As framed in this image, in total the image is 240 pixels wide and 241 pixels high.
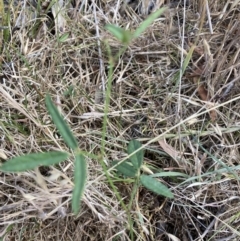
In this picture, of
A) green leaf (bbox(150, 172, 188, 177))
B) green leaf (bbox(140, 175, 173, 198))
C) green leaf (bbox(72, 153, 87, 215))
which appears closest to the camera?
green leaf (bbox(72, 153, 87, 215))

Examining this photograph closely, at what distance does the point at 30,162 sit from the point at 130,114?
0.51m

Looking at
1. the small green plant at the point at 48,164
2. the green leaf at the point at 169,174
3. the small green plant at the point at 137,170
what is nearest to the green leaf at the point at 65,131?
the small green plant at the point at 48,164

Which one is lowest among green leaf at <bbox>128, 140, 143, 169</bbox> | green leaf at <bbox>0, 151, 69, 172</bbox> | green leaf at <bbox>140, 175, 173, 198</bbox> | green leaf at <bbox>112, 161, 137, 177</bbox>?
green leaf at <bbox>140, 175, 173, 198</bbox>

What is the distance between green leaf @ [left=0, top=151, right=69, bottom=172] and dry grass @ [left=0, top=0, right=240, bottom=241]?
0.89 ft

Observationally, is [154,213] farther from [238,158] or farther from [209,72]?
[209,72]

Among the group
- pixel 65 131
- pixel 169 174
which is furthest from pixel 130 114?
pixel 65 131

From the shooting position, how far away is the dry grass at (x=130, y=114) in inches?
45.5

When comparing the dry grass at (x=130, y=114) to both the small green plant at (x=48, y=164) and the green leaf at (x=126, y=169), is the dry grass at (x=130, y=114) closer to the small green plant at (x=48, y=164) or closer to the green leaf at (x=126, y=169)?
the green leaf at (x=126, y=169)

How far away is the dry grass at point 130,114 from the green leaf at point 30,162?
270 millimetres

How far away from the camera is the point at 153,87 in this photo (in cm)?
128

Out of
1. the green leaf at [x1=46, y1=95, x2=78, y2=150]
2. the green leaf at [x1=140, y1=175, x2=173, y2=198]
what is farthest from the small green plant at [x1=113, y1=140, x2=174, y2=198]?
the green leaf at [x1=46, y1=95, x2=78, y2=150]

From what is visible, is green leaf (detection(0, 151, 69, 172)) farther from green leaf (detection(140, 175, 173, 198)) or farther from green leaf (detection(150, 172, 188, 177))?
green leaf (detection(150, 172, 188, 177))

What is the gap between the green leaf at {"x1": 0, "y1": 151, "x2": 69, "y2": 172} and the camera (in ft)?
2.56

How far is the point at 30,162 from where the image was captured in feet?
2.58
